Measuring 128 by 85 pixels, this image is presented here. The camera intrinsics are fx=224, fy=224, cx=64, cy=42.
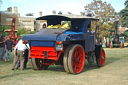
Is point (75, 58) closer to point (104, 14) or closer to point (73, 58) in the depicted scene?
point (73, 58)

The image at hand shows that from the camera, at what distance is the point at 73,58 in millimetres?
8719

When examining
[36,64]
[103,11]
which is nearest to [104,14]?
[103,11]

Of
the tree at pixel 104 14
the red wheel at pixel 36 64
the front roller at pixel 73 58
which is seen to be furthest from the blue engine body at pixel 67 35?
the tree at pixel 104 14

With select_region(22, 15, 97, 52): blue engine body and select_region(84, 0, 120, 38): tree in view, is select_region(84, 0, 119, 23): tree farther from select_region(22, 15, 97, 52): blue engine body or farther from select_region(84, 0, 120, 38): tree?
select_region(22, 15, 97, 52): blue engine body

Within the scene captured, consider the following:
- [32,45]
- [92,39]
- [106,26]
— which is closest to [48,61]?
[32,45]

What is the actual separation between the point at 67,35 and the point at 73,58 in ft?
3.58

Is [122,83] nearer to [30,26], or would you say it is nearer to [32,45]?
[32,45]

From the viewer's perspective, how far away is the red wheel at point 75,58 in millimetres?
8320

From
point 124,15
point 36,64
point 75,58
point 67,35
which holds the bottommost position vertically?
point 36,64

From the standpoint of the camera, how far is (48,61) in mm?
9531

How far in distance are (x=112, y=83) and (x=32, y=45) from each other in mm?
3454

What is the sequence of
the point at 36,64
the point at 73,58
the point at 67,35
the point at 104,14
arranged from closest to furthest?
the point at 67,35 → the point at 73,58 → the point at 36,64 → the point at 104,14

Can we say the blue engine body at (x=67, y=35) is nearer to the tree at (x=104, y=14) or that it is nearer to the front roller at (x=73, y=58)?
the front roller at (x=73, y=58)

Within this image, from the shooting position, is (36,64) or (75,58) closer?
(75,58)
